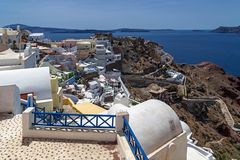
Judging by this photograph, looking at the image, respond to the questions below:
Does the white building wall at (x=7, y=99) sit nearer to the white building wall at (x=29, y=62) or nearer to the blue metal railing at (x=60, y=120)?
the blue metal railing at (x=60, y=120)

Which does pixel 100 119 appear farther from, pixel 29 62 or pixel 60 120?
pixel 29 62

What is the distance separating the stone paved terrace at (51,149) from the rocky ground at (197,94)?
74.7 feet

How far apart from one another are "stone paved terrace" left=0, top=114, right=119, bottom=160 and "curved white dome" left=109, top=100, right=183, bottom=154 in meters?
1.92

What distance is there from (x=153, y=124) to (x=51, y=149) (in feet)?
13.0

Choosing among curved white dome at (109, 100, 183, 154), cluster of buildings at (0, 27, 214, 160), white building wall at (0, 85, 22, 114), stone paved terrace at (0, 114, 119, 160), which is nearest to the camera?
stone paved terrace at (0, 114, 119, 160)

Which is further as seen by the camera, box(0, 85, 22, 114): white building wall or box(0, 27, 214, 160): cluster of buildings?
box(0, 85, 22, 114): white building wall

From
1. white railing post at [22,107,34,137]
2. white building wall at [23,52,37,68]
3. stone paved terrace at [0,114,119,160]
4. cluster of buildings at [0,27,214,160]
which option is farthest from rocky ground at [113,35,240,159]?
white railing post at [22,107,34,137]

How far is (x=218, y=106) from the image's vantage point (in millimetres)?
50281

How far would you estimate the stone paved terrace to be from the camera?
8633mm

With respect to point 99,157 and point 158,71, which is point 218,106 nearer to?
point 158,71

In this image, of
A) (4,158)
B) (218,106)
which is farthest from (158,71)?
(4,158)

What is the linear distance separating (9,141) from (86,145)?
225 cm

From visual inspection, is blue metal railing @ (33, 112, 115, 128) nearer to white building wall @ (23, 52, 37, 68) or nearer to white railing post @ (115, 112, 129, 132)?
white railing post @ (115, 112, 129, 132)

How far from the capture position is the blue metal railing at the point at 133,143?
309 inches
